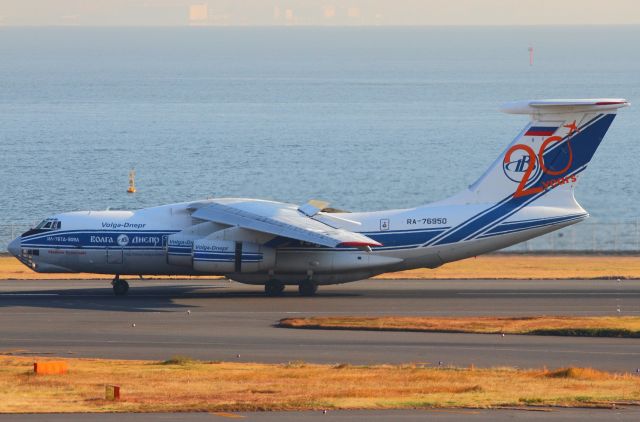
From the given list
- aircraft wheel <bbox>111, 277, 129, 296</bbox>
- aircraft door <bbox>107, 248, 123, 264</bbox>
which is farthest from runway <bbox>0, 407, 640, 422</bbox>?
aircraft wheel <bbox>111, 277, 129, 296</bbox>

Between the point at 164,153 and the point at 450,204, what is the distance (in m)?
90.9

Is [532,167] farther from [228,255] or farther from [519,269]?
[228,255]

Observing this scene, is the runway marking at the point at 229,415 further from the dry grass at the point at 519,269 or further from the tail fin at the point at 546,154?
the dry grass at the point at 519,269

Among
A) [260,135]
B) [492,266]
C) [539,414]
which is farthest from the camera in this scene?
[260,135]

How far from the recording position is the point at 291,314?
4378 cm

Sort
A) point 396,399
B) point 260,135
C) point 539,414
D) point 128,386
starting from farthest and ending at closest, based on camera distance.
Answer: point 260,135
point 128,386
point 396,399
point 539,414

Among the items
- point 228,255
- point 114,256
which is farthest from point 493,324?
point 114,256

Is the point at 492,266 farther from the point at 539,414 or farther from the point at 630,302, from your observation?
the point at 539,414

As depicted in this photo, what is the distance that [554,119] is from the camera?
48281 mm

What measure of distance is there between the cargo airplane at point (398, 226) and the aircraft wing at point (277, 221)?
0.26ft

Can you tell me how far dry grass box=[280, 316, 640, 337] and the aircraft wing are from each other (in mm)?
3573

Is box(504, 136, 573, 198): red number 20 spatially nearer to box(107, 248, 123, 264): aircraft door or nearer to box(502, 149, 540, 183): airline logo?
box(502, 149, 540, 183): airline logo

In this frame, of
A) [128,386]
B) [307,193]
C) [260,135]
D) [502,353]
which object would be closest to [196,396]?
[128,386]

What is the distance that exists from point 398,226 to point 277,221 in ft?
15.7
